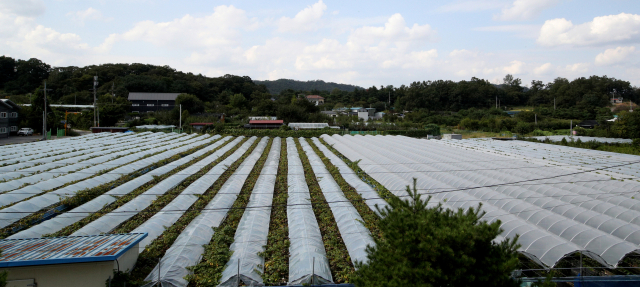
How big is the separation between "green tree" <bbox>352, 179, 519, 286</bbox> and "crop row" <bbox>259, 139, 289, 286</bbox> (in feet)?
10.2

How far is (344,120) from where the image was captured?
138ft

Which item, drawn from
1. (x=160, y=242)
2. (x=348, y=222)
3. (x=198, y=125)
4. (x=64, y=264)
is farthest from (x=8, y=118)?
(x=348, y=222)

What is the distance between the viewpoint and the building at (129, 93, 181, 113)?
56.3 metres

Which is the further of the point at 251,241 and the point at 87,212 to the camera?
the point at 87,212

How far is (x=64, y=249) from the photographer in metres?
6.28

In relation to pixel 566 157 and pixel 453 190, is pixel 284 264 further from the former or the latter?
pixel 566 157

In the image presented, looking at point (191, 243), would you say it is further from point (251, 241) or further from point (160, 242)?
point (251, 241)

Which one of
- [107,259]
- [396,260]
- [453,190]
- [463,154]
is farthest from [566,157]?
[107,259]

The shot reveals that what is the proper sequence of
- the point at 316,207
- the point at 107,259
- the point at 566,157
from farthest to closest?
the point at 566,157, the point at 316,207, the point at 107,259

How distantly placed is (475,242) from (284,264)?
3995mm

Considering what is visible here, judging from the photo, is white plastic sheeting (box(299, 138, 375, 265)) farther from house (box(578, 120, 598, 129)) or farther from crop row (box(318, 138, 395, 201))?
house (box(578, 120, 598, 129))

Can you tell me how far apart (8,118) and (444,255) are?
125 feet

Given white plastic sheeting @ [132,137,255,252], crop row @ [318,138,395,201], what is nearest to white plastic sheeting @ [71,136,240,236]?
white plastic sheeting @ [132,137,255,252]

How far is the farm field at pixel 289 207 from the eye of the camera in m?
6.73
